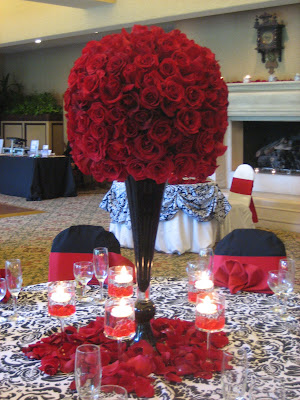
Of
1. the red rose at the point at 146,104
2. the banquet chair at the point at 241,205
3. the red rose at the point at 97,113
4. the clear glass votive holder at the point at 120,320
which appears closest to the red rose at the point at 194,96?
the red rose at the point at 146,104

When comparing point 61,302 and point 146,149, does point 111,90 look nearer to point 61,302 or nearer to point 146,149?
point 146,149

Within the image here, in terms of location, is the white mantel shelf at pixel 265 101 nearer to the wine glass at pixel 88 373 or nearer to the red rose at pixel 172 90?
the red rose at pixel 172 90

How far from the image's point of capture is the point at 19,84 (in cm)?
1422

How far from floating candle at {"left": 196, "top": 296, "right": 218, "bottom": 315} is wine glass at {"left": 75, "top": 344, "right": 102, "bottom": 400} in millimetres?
433

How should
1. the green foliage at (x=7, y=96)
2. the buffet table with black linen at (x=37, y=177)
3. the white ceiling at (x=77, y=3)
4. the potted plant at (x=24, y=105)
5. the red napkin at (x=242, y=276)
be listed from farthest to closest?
the green foliage at (x=7, y=96) → the potted plant at (x=24, y=105) → the buffet table with black linen at (x=37, y=177) → the white ceiling at (x=77, y=3) → the red napkin at (x=242, y=276)

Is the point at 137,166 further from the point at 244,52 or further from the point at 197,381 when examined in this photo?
the point at 244,52

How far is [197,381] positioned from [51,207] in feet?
25.3

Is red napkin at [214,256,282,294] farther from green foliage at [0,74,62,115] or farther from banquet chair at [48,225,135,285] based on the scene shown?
green foliage at [0,74,62,115]

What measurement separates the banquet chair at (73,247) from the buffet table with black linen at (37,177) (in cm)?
732

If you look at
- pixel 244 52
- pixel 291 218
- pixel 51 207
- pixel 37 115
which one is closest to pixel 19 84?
pixel 37 115

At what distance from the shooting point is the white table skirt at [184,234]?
230 inches

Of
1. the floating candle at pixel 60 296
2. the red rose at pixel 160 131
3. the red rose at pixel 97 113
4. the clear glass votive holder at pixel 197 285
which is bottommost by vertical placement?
the clear glass votive holder at pixel 197 285

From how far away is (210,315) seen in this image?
165 cm

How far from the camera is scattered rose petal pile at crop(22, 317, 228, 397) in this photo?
1.51 meters
